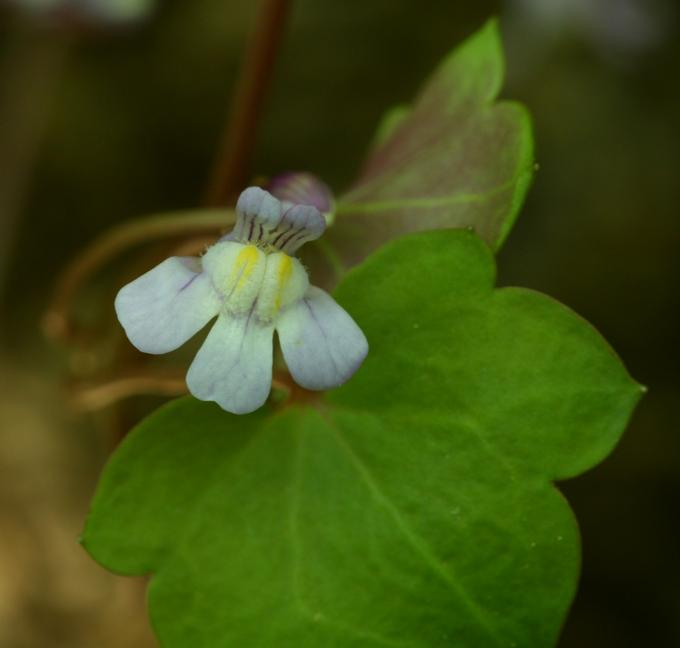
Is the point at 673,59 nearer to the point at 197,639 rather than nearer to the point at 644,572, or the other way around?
the point at 644,572

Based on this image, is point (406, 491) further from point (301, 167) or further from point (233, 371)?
point (301, 167)

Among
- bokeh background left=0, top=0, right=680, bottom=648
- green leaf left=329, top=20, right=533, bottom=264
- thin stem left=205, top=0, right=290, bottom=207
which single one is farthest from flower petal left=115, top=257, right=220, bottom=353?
bokeh background left=0, top=0, right=680, bottom=648

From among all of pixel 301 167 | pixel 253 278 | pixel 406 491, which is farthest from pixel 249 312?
pixel 301 167

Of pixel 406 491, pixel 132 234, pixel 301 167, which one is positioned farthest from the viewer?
pixel 301 167

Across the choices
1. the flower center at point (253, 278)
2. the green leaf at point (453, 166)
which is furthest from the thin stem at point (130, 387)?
the green leaf at point (453, 166)

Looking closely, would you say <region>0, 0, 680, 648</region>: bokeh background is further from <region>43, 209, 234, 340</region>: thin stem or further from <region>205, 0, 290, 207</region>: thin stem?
<region>205, 0, 290, 207</region>: thin stem

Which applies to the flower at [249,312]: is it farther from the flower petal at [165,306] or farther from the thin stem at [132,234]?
the thin stem at [132,234]

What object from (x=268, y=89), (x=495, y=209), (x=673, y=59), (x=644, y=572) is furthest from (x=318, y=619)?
(x=673, y=59)

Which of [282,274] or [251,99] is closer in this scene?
[282,274]
